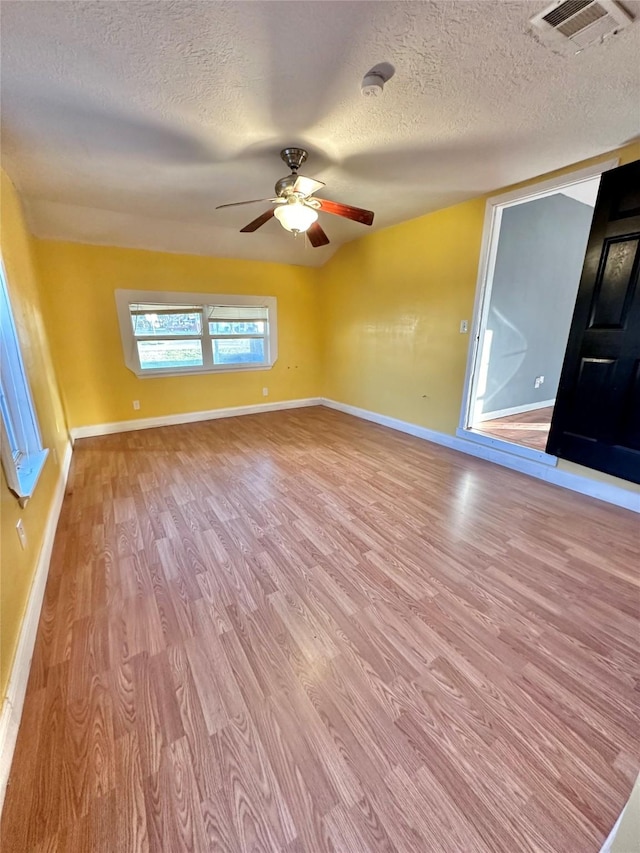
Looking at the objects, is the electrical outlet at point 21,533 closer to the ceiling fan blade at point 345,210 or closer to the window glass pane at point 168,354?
the ceiling fan blade at point 345,210

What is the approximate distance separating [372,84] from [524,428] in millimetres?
3659

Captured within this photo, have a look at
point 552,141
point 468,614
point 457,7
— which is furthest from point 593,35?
point 468,614

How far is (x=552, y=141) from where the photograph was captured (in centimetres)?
216

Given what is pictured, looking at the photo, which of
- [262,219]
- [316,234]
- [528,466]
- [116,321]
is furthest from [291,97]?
[116,321]

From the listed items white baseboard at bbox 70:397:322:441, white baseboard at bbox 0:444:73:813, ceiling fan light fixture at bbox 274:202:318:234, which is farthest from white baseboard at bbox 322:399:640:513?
white baseboard at bbox 0:444:73:813

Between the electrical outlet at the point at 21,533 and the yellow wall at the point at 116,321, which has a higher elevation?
the yellow wall at the point at 116,321

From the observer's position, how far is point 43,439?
234cm

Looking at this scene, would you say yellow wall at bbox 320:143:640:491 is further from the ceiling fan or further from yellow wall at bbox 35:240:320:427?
the ceiling fan

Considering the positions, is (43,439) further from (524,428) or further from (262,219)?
(524,428)

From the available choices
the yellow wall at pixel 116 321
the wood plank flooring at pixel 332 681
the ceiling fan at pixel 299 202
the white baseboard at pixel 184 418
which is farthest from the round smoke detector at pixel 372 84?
the white baseboard at pixel 184 418

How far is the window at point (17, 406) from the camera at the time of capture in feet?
6.18

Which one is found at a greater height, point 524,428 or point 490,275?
point 490,275

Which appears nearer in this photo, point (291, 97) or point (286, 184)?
point (291, 97)

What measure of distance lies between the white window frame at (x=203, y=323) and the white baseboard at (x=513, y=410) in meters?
3.12
